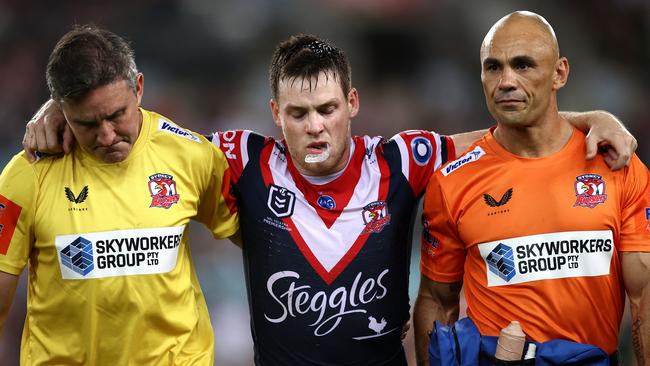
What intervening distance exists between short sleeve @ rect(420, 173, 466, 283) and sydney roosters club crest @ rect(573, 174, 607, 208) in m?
0.57

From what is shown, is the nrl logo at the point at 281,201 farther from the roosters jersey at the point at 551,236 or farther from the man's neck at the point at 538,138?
the man's neck at the point at 538,138

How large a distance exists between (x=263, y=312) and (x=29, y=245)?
1.16m

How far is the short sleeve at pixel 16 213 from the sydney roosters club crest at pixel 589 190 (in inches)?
94.0

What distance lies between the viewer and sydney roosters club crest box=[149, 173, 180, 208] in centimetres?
421

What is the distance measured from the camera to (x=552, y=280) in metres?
4.13

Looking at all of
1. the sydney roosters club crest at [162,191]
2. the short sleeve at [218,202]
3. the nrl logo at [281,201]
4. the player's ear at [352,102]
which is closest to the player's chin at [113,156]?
the sydney roosters club crest at [162,191]

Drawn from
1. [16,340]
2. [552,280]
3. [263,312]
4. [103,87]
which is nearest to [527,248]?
[552,280]

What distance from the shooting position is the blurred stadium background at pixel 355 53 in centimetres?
907

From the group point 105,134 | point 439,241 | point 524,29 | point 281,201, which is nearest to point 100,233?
point 105,134

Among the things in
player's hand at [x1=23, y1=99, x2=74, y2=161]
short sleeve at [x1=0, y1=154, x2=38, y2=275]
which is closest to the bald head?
player's hand at [x1=23, y1=99, x2=74, y2=161]

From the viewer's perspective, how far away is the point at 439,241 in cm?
445

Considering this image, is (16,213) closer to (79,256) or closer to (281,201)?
(79,256)

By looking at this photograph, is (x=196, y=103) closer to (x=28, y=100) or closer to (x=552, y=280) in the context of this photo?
(x=28, y=100)

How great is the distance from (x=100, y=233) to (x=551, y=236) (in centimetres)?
199
